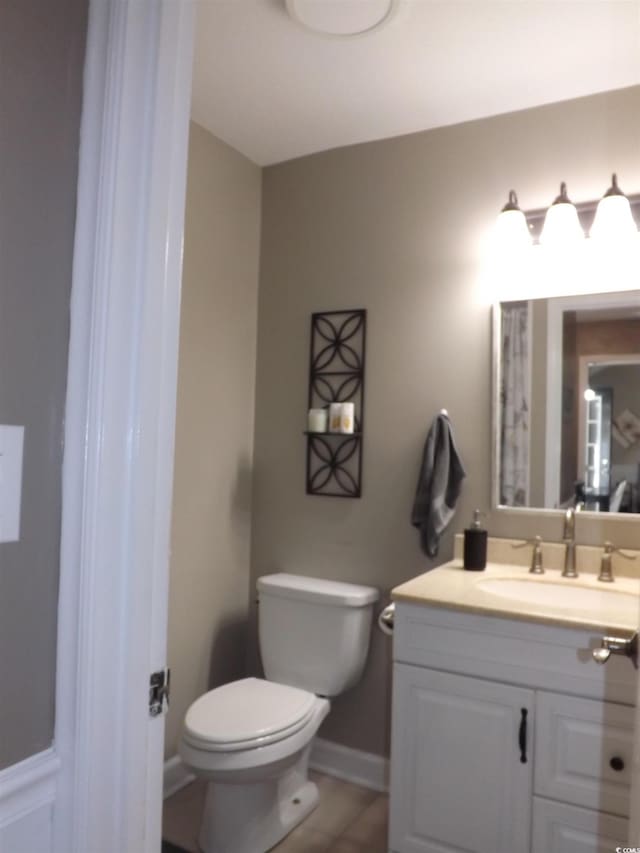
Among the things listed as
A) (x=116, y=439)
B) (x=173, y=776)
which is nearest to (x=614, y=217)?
(x=116, y=439)

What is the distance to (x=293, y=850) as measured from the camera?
1.95 m

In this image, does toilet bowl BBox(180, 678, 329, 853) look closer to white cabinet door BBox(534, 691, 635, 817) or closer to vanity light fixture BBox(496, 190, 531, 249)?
white cabinet door BBox(534, 691, 635, 817)

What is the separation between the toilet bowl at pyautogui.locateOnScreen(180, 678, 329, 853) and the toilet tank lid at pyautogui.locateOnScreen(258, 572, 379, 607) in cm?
31

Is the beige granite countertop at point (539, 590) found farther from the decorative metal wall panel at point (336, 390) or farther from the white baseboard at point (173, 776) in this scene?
the white baseboard at point (173, 776)

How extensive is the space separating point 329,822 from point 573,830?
90 centimetres

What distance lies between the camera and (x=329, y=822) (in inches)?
82.5

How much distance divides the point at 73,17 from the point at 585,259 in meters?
1.70

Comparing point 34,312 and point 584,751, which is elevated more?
point 34,312

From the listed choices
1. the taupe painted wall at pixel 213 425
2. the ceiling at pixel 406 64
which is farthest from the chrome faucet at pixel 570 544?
the ceiling at pixel 406 64

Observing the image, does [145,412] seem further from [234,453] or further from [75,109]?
[234,453]

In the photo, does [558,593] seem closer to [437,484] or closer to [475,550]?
[475,550]

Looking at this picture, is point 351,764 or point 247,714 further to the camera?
point 351,764

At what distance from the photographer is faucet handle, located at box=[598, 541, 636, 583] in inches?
75.1

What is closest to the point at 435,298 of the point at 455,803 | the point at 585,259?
the point at 585,259
